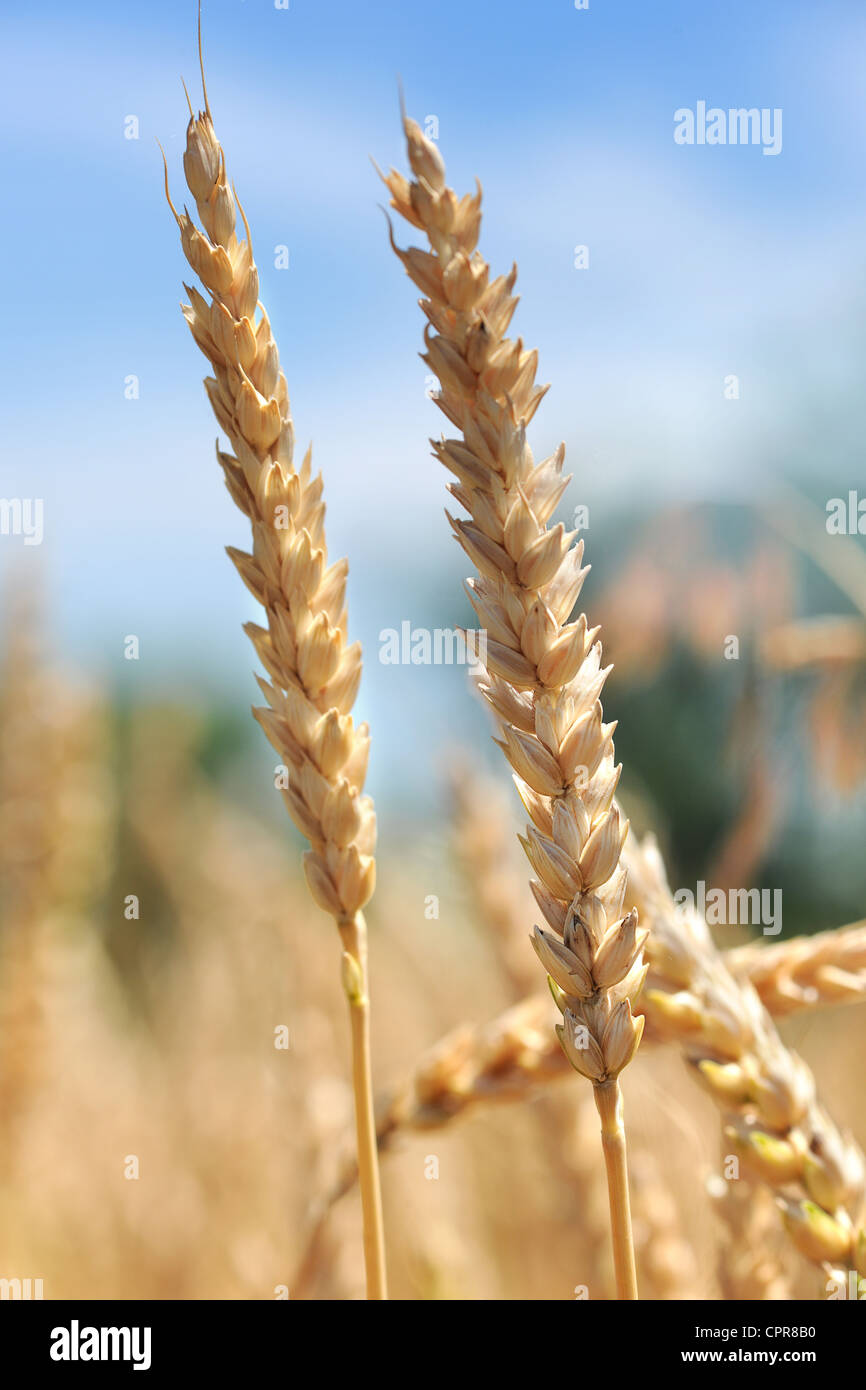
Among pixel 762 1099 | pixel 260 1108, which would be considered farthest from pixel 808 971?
pixel 260 1108

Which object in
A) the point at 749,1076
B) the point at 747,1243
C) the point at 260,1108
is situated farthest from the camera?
the point at 260,1108

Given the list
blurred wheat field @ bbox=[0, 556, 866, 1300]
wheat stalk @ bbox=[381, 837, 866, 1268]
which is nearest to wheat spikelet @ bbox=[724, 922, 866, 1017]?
wheat stalk @ bbox=[381, 837, 866, 1268]

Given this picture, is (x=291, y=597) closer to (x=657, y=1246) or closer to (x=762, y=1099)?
(x=762, y=1099)

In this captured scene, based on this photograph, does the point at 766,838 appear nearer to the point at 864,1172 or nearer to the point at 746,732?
the point at 746,732

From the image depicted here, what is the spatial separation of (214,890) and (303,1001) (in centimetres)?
61

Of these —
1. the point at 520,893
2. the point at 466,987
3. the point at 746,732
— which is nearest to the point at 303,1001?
the point at 520,893

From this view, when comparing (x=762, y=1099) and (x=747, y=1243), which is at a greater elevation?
(x=762, y=1099)

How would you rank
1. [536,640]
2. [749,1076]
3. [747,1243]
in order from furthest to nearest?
[747,1243] → [749,1076] → [536,640]

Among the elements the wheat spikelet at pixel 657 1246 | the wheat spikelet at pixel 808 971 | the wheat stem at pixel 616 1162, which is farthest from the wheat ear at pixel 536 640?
the wheat spikelet at pixel 657 1246

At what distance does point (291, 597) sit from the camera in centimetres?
34

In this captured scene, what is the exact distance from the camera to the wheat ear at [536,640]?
0.28 meters

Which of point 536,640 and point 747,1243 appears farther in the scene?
point 747,1243

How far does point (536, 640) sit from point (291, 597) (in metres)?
0.10
